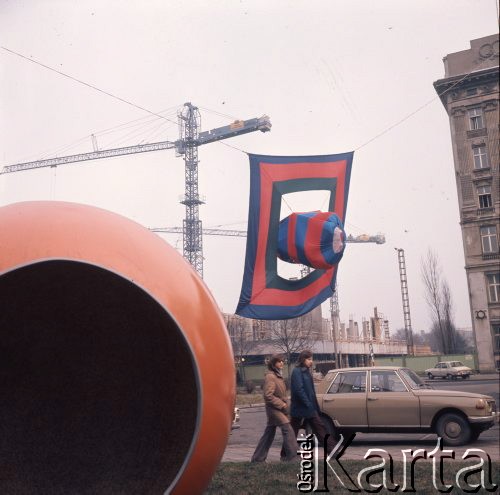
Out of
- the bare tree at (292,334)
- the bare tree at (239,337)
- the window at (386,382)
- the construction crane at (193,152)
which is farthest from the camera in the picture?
the construction crane at (193,152)

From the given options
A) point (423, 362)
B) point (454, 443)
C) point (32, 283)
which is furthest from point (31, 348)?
point (423, 362)

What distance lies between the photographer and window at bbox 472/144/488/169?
45750mm

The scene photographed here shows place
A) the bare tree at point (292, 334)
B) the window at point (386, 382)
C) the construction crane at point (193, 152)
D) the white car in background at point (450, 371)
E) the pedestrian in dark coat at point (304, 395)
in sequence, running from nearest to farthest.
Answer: the pedestrian in dark coat at point (304, 395)
the window at point (386, 382)
the white car in background at point (450, 371)
the bare tree at point (292, 334)
the construction crane at point (193, 152)

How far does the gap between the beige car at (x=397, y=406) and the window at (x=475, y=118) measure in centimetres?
3781

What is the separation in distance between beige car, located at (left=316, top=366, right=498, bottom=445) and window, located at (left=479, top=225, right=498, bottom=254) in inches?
1370

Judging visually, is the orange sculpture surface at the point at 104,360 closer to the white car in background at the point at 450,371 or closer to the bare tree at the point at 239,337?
the white car in background at the point at 450,371

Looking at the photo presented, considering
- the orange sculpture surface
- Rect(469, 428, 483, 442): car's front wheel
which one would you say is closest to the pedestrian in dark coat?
Rect(469, 428, 483, 442): car's front wheel

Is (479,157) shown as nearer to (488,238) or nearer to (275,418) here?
(488,238)

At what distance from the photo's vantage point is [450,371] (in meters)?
36.9

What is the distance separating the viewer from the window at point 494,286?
141 ft

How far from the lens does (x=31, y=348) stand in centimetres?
421

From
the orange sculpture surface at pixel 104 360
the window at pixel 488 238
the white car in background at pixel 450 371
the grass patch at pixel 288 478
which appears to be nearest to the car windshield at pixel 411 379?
the grass patch at pixel 288 478

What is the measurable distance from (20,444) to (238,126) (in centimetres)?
6335

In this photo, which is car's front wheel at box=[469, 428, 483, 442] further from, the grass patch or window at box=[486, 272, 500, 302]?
window at box=[486, 272, 500, 302]
